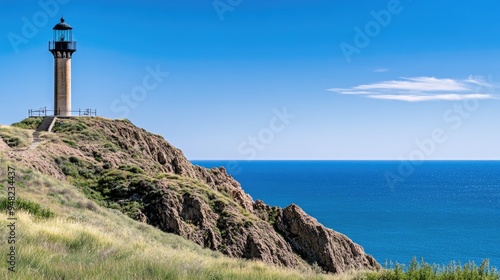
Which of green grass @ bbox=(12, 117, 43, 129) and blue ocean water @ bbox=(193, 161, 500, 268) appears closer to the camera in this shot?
green grass @ bbox=(12, 117, 43, 129)

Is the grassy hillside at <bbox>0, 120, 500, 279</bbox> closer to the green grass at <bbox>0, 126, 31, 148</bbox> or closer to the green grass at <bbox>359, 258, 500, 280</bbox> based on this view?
the green grass at <bbox>359, 258, 500, 280</bbox>

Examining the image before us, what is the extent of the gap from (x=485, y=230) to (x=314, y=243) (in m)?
74.4

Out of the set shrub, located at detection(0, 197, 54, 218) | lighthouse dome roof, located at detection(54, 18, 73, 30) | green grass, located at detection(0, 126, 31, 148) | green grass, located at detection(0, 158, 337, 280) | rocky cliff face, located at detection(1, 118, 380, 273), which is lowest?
green grass, located at detection(0, 158, 337, 280)

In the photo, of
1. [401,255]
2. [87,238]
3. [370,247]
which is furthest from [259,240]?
[370,247]

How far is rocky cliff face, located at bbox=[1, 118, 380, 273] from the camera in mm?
33562

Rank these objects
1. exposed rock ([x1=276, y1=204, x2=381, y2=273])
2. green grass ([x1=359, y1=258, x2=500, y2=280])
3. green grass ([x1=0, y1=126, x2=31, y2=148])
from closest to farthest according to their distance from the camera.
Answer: green grass ([x1=359, y1=258, x2=500, y2=280]) < green grass ([x1=0, y1=126, x2=31, y2=148]) < exposed rock ([x1=276, y1=204, x2=381, y2=273])

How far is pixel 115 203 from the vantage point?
3419 cm

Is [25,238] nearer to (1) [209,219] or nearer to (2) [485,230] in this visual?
(1) [209,219]

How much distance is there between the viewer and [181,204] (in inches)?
1368

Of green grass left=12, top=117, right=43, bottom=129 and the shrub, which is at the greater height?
green grass left=12, top=117, right=43, bottom=129

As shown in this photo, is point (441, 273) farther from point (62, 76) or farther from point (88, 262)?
point (62, 76)

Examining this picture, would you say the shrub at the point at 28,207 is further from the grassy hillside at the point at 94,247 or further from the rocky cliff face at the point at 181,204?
the rocky cliff face at the point at 181,204

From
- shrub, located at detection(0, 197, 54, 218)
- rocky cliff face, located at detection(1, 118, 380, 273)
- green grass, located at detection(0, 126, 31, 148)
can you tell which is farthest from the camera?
green grass, located at detection(0, 126, 31, 148)

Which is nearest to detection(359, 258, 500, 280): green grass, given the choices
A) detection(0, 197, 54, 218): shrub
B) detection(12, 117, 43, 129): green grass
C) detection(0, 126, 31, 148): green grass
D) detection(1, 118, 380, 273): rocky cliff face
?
detection(0, 197, 54, 218): shrub
